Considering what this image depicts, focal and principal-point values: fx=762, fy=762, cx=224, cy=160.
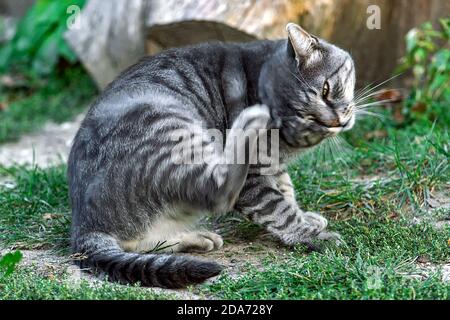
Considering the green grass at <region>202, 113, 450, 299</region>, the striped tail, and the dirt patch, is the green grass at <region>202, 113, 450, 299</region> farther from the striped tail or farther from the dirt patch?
the dirt patch

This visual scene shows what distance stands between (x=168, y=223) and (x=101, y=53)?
3148 mm

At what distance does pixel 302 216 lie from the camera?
3.94 meters

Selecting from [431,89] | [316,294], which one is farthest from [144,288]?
[431,89]

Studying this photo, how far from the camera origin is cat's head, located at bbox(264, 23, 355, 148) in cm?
376

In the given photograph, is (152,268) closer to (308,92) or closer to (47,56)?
(308,92)

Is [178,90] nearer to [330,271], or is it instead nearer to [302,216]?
[302,216]

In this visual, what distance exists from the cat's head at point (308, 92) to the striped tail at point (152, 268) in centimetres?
90

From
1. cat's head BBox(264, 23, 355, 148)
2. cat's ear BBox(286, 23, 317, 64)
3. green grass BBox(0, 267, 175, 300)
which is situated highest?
cat's ear BBox(286, 23, 317, 64)

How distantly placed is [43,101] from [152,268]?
4.44m

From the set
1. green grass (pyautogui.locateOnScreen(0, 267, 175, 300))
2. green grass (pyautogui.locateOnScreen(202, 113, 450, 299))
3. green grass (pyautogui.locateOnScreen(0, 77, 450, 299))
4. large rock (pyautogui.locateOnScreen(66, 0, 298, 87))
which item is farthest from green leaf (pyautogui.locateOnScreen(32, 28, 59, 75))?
Result: green grass (pyautogui.locateOnScreen(0, 267, 175, 300))

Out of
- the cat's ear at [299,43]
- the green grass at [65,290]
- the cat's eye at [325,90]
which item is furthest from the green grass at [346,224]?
the cat's ear at [299,43]

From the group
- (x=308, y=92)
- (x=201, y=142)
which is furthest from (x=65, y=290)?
(x=308, y=92)

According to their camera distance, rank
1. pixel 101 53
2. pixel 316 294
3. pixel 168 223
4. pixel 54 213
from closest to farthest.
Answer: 1. pixel 316 294
2. pixel 168 223
3. pixel 54 213
4. pixel 101 53

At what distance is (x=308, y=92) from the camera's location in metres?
3.76
